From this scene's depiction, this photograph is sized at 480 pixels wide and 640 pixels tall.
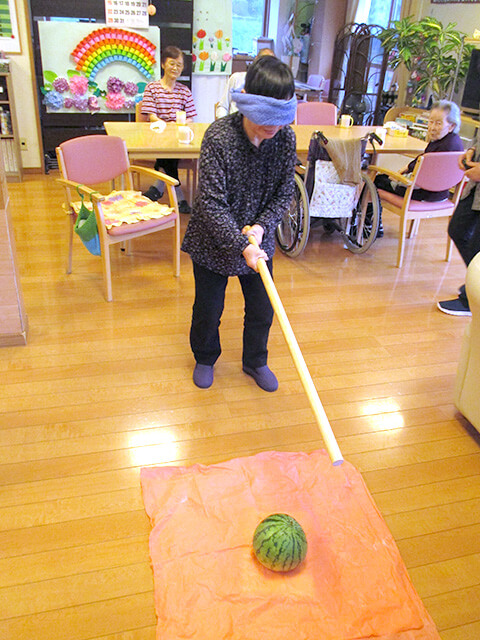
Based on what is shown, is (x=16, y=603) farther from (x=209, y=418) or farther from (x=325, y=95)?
(x=325, y=95)

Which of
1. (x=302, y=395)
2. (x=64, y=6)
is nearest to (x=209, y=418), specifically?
(x=302, y=395)

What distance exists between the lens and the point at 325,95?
7.14m

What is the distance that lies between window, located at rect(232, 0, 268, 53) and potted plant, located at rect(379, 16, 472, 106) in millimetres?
2619

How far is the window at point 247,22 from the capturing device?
24.1 feet

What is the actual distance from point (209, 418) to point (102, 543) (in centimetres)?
66

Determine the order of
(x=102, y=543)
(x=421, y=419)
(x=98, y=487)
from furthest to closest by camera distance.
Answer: (x=421, y=419), (x=98, y=487), (x=102, y=543)

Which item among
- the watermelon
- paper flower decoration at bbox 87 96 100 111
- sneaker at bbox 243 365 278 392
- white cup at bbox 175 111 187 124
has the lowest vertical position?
sneaker at bbox 243 365 278 392

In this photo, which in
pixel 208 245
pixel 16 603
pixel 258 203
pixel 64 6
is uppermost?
pixel 64 6

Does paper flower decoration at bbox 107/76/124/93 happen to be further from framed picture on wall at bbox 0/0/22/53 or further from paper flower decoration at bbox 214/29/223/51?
paper flower decoration at bbox 214/29/223/51

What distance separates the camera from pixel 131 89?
5066mm

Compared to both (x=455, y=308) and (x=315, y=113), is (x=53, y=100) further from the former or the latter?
(x=455, y=308)

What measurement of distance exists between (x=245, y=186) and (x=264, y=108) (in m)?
0.30

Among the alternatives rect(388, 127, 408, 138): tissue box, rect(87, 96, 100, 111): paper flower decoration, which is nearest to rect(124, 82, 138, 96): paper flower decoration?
rect(87, 96, 100, 111): paper flower decoration

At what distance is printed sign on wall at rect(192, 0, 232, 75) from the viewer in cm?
512
